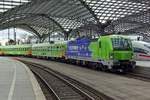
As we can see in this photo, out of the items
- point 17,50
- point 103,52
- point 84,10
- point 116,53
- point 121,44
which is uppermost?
point 84,10

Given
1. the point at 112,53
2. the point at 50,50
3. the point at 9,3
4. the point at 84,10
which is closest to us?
the point at 112,53

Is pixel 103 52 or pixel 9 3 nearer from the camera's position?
pixel 103 52

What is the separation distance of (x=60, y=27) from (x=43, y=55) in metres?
45.6

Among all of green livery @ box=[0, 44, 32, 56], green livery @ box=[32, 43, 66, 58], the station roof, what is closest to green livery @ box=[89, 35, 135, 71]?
green livery @ box=[32, 43, 66, 58]

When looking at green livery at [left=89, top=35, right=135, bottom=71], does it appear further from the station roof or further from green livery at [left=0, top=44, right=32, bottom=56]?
green livery at [left=0, top=44, right=32, bottom=56]

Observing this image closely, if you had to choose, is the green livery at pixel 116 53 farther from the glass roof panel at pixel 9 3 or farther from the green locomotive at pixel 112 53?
the glass roof panel at pixel 9 3

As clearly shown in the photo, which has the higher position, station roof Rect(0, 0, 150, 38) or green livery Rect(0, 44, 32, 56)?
station roof Rect(0, 0, 150, 38)

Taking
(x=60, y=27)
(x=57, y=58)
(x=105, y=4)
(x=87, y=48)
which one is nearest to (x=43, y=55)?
(x=57, y=58)

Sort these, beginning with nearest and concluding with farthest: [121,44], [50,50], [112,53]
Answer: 1. [112,53]
2. [121,44]
3. [50,50]

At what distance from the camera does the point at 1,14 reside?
→ 267ft

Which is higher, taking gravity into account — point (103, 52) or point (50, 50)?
point (50, 50)

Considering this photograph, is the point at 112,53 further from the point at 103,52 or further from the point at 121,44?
the point at 103,52

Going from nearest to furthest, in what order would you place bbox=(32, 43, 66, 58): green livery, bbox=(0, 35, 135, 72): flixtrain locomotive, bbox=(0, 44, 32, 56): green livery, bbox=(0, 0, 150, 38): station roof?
bbox=(0, 35, 135, 72): flixtrain locomotive, bbox=(32, 43, 66, 58): green livery, bbox=(0, 0, 150, 38): station roof, bbox=(0, 44, 32, 56): green livery

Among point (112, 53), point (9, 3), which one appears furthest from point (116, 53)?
point (9, 3)
